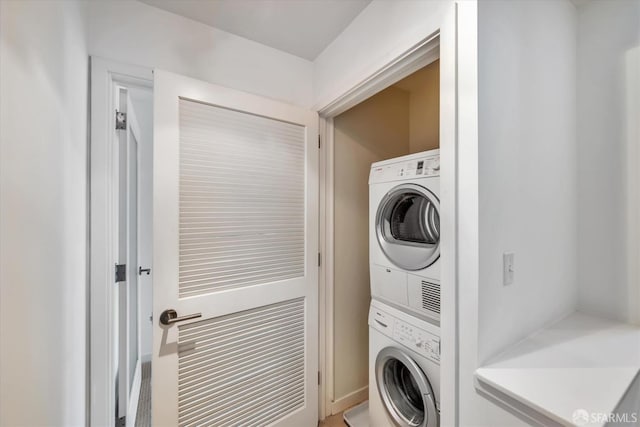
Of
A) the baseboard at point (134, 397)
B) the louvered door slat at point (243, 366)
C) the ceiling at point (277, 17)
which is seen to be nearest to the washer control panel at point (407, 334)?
the louvered door slat at point (243, 366)

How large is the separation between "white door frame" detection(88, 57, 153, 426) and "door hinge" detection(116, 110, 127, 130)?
0.23 feet

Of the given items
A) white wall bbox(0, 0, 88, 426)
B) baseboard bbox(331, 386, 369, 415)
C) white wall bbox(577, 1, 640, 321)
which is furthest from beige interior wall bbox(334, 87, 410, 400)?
white wall bbox(0, 0, 88, 426)

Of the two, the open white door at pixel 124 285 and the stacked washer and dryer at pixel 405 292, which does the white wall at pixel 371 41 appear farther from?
the open white door at pixel 124 285

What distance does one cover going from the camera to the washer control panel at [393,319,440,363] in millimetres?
1160

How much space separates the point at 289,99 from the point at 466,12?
1083 millimetres

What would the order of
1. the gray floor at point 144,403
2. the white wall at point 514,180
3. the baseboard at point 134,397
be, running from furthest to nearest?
the gray floor at point 144,403 → the baseboard at point 134,397 → the white wall at point 514,180

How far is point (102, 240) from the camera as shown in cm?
118

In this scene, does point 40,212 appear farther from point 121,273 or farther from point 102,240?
point 121,273

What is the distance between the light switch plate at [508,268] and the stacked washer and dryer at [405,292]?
0.29m

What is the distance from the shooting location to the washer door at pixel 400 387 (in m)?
1.31

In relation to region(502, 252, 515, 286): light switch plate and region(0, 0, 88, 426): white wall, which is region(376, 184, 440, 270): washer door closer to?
region(502, 252, 515, 286): light switch plate

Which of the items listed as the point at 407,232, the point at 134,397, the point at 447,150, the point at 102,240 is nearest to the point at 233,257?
the point at 102,240

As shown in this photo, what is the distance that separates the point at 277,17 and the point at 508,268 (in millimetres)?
1611

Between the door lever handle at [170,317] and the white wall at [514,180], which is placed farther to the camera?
the door lever handle at [170,317]
